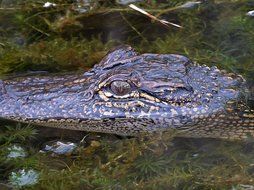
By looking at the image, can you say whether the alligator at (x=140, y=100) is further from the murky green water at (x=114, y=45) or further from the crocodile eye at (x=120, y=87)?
the murky green water at (x=114, y=45)

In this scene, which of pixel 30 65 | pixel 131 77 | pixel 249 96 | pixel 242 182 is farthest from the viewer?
pixel 30 65

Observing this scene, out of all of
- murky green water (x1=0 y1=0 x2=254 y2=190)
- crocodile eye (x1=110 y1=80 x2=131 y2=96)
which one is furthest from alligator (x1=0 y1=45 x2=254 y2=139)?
murky green water (x1=0 y1=0 x2=254 y2=190)

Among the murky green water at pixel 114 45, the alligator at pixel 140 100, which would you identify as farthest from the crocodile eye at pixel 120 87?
the murky green water at pixel 114 45

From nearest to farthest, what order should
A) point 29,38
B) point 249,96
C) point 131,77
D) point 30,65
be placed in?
point 131,77
point 249,96
point 30,65
point 29,38

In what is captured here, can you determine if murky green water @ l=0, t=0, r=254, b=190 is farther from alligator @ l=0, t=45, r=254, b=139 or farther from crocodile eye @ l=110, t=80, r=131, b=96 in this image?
crocodile eye @ l=110, t=80, r=131, b=96

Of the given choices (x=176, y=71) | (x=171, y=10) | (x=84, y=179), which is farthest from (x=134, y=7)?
(x=84, y=179)

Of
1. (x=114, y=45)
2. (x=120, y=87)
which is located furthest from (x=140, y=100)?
(x=114, y=45)

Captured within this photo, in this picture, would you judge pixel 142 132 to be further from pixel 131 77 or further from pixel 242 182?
pixel 242 182

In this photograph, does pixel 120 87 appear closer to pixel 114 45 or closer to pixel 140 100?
pixel 140 100
